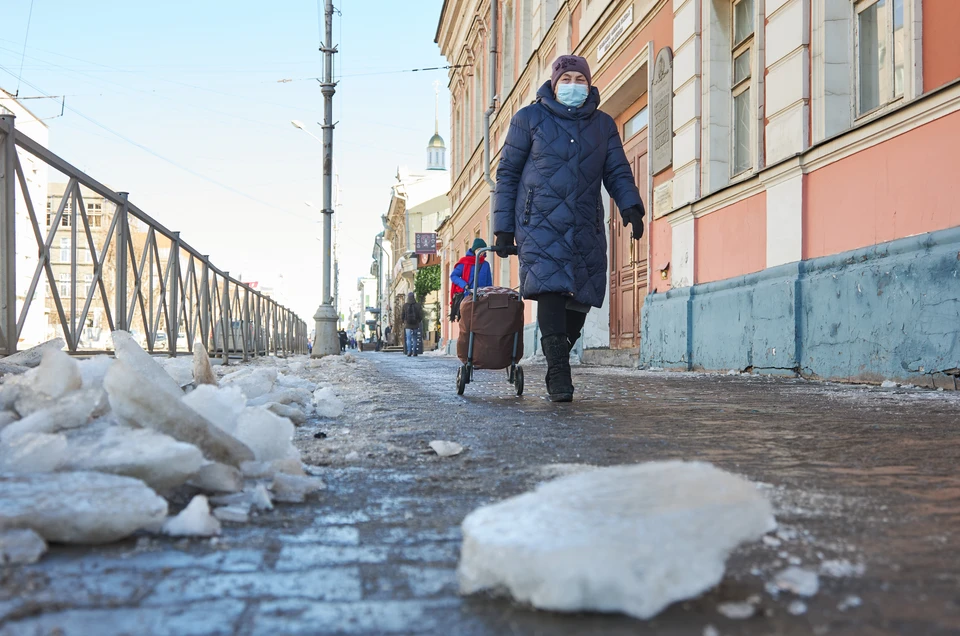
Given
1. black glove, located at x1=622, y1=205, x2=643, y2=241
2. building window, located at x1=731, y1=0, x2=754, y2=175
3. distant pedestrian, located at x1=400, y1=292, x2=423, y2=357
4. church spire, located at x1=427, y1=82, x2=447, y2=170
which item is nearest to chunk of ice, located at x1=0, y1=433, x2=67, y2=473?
black glove, located at x1=622, y1=205, x2=643, y2=241

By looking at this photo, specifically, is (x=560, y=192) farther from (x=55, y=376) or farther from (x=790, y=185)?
(x=790, y=185)

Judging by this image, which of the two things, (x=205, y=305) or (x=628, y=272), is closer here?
(x=205, y=305)

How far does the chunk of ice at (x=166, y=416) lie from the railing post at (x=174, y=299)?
673cm

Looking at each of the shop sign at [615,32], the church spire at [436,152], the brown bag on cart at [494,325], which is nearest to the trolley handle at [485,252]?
the brown bag on cart at [494,325]

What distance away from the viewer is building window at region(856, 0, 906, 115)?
20.1ft

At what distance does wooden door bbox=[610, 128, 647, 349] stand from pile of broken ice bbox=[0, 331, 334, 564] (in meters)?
9.35

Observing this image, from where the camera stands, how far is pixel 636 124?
12.1 metres

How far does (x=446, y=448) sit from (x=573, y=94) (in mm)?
2768

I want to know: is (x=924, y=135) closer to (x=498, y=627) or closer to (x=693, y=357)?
(x=693, y=357)

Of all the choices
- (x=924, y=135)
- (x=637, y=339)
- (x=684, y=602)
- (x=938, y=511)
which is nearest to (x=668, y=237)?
(x=637, y=339)

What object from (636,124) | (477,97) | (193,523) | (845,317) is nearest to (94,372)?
(193,523)

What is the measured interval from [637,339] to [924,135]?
19.9 ft

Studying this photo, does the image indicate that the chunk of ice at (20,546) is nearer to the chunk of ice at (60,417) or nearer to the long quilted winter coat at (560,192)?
the chunk of ice at (60,417)

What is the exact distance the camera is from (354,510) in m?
1.86
